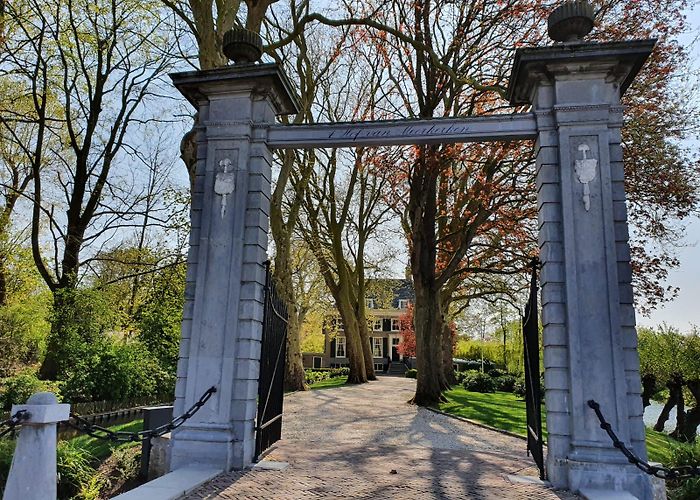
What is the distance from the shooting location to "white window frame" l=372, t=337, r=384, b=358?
56.1 meters

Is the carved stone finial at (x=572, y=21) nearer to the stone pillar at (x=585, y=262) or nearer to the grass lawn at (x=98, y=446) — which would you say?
the stone pillar at (x=585, y=262)

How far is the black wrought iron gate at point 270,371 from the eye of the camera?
711 centimetres

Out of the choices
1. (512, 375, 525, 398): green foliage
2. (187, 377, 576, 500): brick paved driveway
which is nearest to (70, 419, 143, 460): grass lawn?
(187, 377, 576, 500): brick paved driveway

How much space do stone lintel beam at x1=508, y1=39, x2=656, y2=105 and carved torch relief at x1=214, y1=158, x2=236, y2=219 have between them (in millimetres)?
4097

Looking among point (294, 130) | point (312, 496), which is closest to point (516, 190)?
point (294, 130)

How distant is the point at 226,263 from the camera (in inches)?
268

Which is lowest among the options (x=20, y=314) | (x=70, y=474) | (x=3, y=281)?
(x=70, y=474)

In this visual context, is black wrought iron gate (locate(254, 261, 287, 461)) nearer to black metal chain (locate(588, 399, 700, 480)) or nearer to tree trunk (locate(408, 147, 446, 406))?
black metal chain (locate(588, 399, 700, 480))

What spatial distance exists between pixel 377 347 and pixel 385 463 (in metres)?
49.8

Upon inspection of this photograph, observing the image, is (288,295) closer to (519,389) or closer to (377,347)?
(519,389)

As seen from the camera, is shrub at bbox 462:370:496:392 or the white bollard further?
shrub at bbox 462:370:496:392

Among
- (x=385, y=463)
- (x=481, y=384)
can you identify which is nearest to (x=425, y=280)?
(x=385, y=463)

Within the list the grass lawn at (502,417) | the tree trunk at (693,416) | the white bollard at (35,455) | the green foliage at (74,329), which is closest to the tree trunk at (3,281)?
the green foliage at (74,329)

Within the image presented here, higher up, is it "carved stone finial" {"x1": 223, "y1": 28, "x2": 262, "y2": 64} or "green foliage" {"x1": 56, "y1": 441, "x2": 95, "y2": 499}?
"carved stone finial" {"x1": 223, "y1": 28, "x2": 262, "y2": 64}
